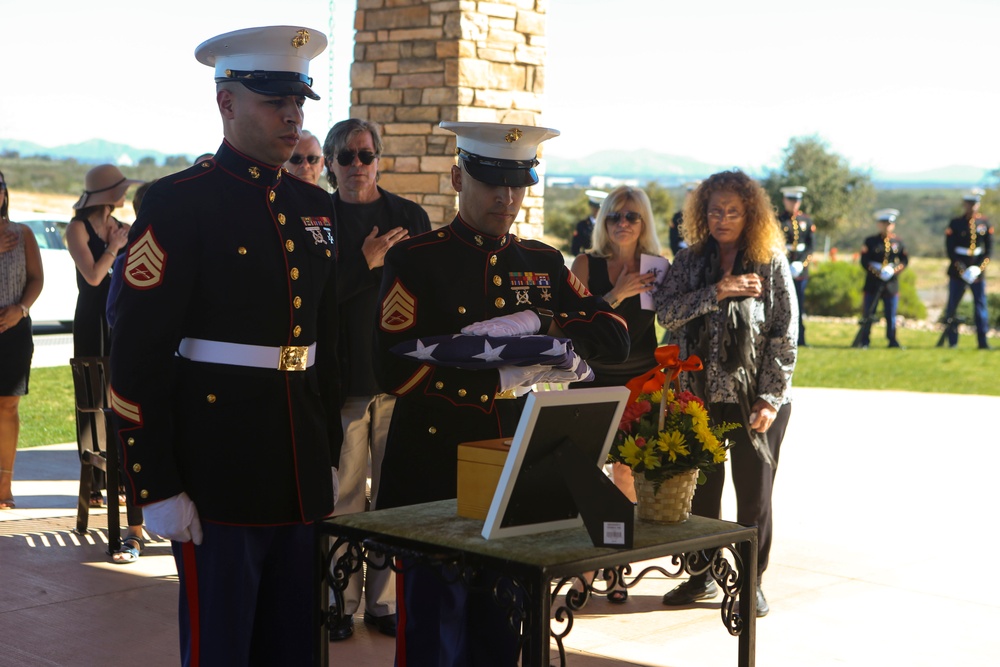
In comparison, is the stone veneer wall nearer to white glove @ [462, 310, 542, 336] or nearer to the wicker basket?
white glove @ [462, 310, 542, 336]

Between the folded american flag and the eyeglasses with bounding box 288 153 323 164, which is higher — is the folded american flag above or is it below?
below

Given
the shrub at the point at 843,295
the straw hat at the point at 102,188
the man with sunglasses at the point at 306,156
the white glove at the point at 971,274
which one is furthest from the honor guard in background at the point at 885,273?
the man with sunglasses at the point at 306,156

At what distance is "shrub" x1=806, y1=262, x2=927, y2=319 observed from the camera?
1056 inches

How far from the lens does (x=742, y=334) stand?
541cm

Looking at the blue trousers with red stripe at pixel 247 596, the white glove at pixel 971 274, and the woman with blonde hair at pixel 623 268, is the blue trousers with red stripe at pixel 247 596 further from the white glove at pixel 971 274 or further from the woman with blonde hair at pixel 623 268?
the white glove at pixel 971 274

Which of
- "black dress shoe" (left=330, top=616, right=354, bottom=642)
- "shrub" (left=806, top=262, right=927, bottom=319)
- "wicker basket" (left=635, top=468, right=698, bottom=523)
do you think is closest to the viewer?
"wicker basket" (left=635, top=468, right=698, bottom=523)

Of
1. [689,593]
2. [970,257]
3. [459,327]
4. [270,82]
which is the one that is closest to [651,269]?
[689,593]

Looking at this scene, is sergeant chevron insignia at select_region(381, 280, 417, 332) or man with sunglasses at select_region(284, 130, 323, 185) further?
man with sunglasses at select_region(284, 130, 323, 185)

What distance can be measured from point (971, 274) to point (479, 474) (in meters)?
18.2

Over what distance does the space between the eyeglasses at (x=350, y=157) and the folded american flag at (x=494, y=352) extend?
199 cm

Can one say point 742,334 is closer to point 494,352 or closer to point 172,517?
point 494,352

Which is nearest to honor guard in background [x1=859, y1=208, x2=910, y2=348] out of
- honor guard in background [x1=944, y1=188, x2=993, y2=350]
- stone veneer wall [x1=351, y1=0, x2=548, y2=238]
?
honor guard in background [x1=944, y1=188, x2=993, y2=350]

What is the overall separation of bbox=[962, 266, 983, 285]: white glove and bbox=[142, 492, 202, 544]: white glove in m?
18.4

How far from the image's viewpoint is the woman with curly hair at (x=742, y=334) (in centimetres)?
542
